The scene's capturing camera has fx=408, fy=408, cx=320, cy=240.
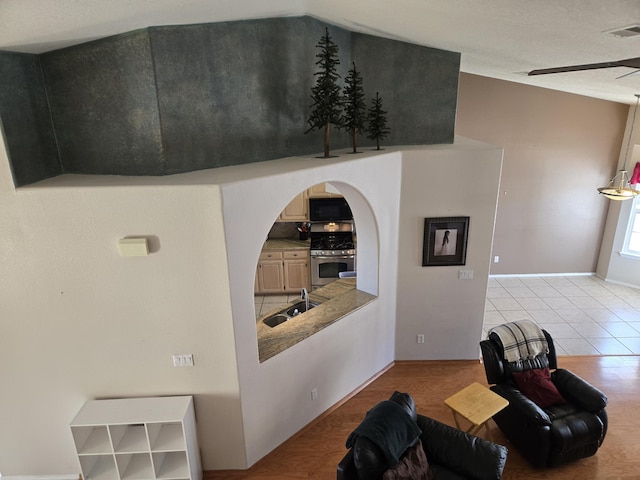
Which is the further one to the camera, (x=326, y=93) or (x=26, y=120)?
(x=326, y=93)

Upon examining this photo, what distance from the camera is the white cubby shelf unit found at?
3129 millimetres

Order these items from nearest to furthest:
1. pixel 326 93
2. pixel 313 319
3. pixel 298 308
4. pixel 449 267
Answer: pixel 326 93 → pixel 313 319 → pixel 449 267 → pixel 298 308

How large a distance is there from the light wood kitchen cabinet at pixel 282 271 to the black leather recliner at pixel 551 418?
368 cm

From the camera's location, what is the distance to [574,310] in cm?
704

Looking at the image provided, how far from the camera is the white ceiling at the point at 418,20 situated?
7.36 feet

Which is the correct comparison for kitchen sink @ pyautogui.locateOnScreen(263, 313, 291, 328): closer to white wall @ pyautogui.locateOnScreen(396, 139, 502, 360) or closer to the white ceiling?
white wall @ pyautogui.locateOnScreen(396, 139, 502, 360)

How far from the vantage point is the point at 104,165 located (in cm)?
333

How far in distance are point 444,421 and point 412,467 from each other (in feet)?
4.59

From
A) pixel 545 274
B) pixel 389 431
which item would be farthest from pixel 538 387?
pixel 545 274

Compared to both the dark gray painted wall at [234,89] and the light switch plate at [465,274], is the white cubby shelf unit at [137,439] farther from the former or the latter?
the light switch plate at [465,274]

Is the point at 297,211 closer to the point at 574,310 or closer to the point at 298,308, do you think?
the point at 298,308

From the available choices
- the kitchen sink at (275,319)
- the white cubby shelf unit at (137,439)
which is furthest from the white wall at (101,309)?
the kitchen sink at (275,319)

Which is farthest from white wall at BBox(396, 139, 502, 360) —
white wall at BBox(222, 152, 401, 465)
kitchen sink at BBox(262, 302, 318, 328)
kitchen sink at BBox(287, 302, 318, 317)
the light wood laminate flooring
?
kitchen sink at BBox(262, 302, 318, 328)

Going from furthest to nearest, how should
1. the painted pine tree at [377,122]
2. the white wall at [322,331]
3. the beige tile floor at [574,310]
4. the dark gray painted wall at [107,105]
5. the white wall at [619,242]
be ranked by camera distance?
the white wall at [619,242]
the beige tile floor at [574,310]
the painted pine tree at [377,122]
the white wall at [322,331]
the dark gray painted wall at [107,105]
